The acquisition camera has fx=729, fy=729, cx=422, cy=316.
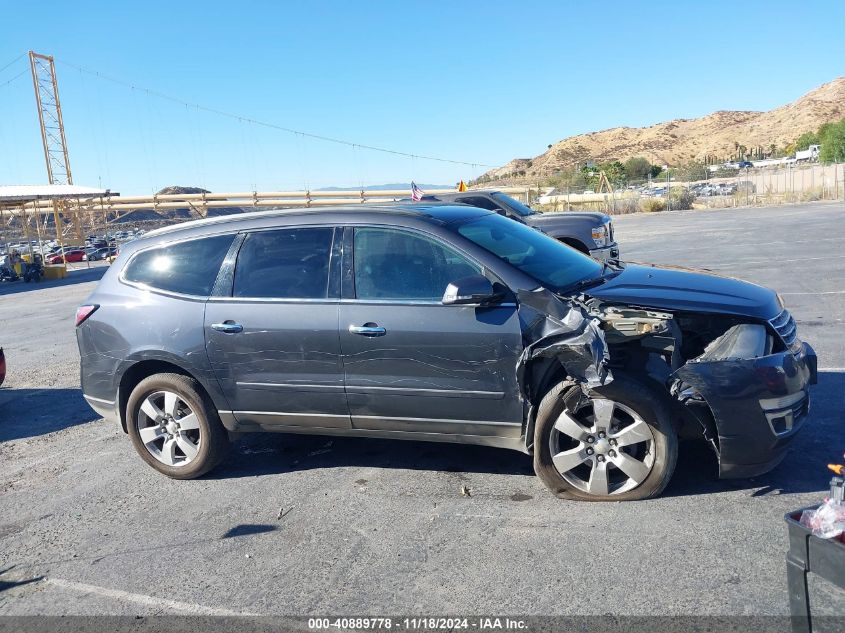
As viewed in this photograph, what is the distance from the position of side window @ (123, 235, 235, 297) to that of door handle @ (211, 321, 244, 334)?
11.3 inches

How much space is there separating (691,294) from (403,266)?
184 cm

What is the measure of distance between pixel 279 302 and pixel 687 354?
2.73 metres

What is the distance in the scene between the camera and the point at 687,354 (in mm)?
4699

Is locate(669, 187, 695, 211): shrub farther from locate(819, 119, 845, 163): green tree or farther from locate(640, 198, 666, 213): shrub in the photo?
locate(819, 119, 845, 163): green tree

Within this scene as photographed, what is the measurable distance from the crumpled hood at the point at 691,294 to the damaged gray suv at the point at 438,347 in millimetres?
20

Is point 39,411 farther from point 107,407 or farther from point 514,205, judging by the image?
point 514,205

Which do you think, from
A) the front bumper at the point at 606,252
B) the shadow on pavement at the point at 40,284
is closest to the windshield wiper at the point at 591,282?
the front bumper at the point at 606,252

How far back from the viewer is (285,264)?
511cm

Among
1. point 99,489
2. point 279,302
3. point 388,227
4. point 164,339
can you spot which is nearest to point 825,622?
point 388,227

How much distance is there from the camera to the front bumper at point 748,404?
402cm

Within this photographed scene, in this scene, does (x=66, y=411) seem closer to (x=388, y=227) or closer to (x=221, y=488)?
(x=221, y=488)

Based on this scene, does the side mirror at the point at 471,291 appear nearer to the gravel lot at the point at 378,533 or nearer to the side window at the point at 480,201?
the gravel lot at the point at 378,533

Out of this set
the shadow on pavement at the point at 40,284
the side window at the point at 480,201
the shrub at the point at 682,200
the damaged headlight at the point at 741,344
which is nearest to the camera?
the damaged headlight at the point at 741,344

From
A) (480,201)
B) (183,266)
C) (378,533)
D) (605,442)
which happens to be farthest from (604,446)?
(480,201)
